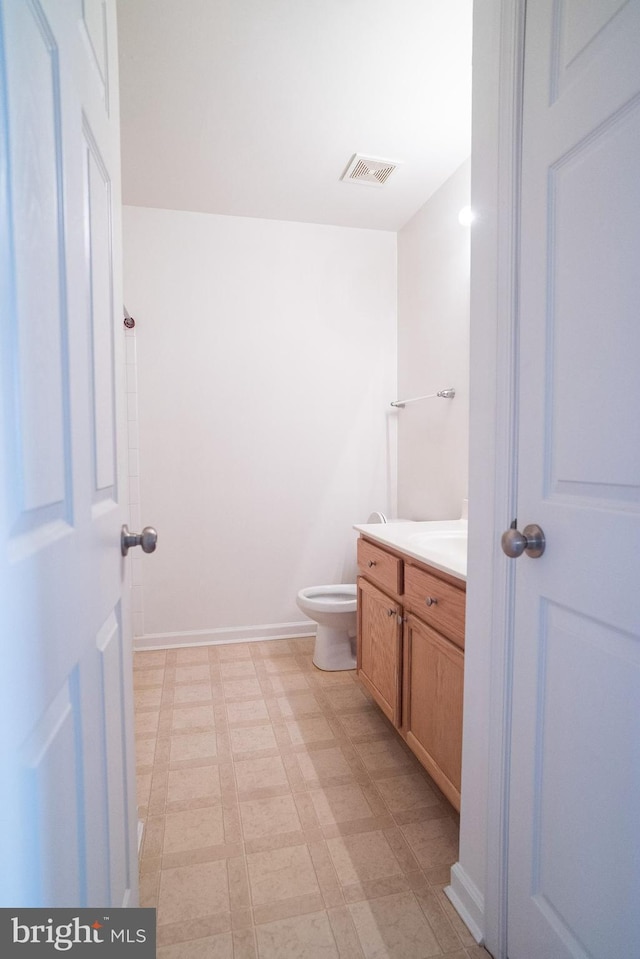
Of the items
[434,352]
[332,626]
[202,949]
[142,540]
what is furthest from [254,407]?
[202,949]

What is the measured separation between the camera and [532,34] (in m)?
0.93

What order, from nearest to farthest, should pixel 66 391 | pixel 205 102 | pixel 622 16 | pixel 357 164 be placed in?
pixel 66 391
pixel 622 16
pixel 205 102
pixel 357 164

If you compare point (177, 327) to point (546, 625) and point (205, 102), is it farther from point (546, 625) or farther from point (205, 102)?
point (546, 625)

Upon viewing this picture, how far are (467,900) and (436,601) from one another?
70cm

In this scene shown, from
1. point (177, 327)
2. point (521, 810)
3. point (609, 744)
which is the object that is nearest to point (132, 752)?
point (521, 810)

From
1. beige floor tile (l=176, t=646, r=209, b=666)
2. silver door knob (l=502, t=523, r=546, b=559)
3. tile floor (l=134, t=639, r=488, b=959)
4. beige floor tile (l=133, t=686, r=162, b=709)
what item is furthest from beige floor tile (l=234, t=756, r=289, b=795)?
silver door knob (l=502, t=523, r=546, b=559)

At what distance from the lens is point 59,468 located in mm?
588

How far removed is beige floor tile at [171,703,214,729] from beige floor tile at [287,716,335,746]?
0.36m

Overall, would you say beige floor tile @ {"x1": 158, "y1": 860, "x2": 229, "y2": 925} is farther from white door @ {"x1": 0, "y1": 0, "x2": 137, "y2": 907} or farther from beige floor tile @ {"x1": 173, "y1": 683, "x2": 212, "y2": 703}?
beige floor tile @ {"x1": 173, "y1": 683, "x2": 212, "y2": 703}

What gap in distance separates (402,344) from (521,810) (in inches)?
100

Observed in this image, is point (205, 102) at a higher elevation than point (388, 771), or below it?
higher

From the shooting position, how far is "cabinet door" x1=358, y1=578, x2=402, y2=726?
1724 mm

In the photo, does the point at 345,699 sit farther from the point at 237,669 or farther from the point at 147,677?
the point at 147,677

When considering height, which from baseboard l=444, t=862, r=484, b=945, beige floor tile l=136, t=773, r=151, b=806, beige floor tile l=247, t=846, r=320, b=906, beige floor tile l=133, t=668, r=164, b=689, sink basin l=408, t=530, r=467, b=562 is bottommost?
beige floor tile l=133, t=668, r=164, b=689
